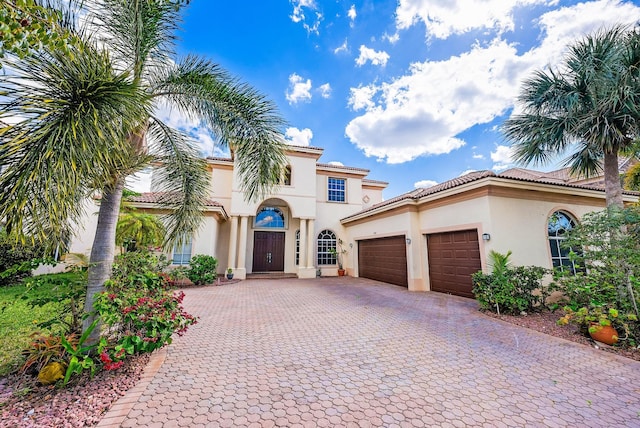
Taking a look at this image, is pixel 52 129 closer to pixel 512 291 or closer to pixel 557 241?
pixel 512 291

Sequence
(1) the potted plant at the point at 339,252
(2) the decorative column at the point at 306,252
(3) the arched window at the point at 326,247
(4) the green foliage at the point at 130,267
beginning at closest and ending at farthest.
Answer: (4) the green foliage at the point at 130,267
(2) the decorative column at the point at 306,252
(1) the potted plant at the point at 339,252
(3) the arched window at the point at 326,247

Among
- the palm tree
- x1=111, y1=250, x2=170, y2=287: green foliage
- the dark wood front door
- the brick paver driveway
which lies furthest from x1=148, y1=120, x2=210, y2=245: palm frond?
the dark wood front door

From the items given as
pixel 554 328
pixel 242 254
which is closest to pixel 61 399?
pixel 554 328

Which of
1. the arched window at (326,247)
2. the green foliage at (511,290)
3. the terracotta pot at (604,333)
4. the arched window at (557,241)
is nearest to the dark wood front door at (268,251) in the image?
the arched window at (326,247)

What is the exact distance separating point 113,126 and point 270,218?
15.3 m

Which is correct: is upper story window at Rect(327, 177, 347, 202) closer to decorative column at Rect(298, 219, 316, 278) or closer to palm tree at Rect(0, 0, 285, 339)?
decorative column at Rect(298, 219, 316, 278)

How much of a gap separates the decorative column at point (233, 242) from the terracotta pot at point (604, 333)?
14.8 meters

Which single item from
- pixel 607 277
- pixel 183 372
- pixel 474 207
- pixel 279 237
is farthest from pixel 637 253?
pixel 279 237

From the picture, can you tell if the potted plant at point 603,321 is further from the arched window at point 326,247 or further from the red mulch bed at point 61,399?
the arched window at point 326,247

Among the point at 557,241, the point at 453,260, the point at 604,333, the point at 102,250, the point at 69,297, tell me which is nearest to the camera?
the point at 69,297

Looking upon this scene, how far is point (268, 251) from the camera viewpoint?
696 inches

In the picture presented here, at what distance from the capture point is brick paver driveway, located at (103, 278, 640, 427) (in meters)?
2.85

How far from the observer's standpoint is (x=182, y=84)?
5.04 meters

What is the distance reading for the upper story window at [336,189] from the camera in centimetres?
1902
